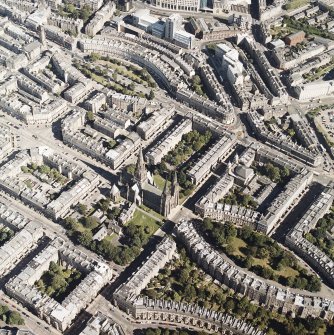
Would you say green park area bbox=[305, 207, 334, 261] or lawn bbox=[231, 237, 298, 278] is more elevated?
green park area bbox=[305, 207, 334, 261]

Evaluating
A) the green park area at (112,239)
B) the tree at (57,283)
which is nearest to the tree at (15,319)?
the tree at (57,283)

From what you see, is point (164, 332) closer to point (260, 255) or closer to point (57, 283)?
point (57, 283)

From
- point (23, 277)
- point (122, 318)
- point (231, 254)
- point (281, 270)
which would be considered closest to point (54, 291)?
point (23, 277)

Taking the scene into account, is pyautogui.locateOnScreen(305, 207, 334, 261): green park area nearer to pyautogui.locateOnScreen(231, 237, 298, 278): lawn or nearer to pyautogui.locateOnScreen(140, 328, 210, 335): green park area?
pyautogui.locateOnScreen(231, 237, 298, 278): lawn

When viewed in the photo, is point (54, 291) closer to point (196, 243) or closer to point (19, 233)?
point (19, 233)

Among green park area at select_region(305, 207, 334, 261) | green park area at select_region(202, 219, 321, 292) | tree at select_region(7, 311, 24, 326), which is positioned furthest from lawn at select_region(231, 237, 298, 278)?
tree at select_region(7, 311, 24, 326)

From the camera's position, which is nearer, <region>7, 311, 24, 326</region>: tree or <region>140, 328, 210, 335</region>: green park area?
<region>140, 328, 210, 335</region>: green park area

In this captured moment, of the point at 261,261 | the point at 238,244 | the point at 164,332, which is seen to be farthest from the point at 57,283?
the point at 261,261

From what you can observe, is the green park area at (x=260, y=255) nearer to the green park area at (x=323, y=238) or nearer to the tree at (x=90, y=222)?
the green park area at (x=323, y=238)
